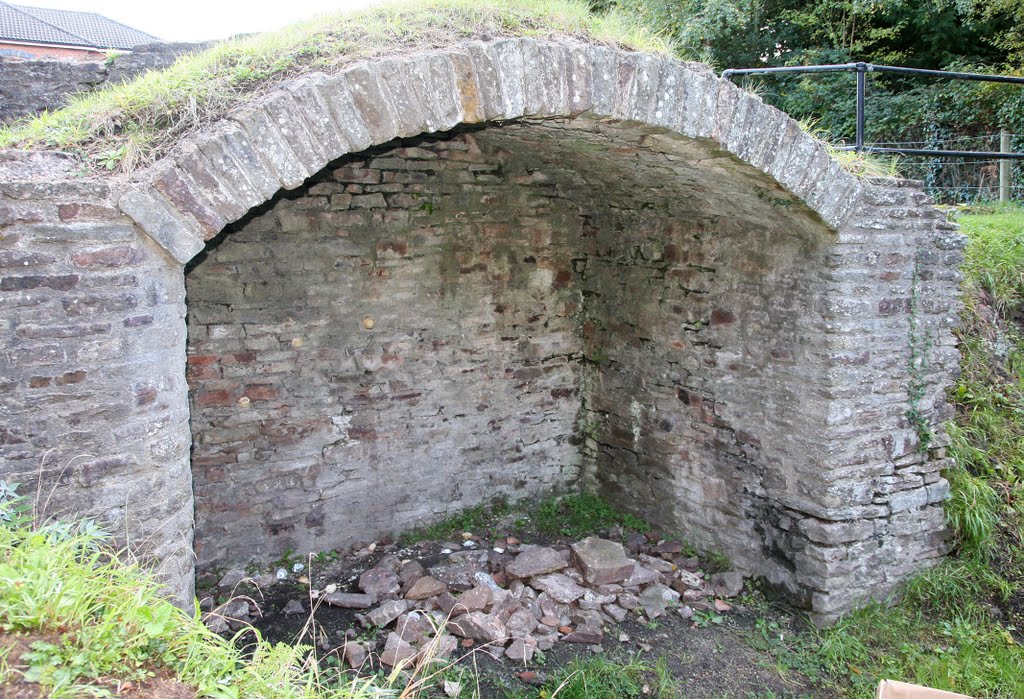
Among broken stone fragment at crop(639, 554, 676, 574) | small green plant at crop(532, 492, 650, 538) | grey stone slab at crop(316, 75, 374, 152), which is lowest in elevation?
broken stone fragment at crop(639, 554, 676, 574)

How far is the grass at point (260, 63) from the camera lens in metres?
3.13

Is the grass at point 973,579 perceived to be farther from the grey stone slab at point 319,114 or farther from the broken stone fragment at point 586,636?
the grey stone slab at point 319,114

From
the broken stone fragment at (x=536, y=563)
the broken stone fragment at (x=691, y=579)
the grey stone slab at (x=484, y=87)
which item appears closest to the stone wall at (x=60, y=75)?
the grey stone slab at (x=484, y=87)

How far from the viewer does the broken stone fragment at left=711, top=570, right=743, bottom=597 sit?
4887 mm

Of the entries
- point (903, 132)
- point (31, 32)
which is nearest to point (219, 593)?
point (903, 132)

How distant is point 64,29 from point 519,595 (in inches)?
1024

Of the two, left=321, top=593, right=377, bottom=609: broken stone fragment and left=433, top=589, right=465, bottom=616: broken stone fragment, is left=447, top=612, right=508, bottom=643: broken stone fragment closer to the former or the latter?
left=433, top=589, right=465, bottom=616: broken stone fragment

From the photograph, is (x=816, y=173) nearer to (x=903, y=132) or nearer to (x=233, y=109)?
(x=233, y=109)

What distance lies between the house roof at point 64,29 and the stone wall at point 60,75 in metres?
15.9

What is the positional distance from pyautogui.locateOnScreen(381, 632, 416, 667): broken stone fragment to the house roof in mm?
19393

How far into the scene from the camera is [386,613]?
4.42 metres

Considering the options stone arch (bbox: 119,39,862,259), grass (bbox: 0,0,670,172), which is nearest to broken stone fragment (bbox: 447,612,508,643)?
stone arch (bbox: 119,39,862,259)

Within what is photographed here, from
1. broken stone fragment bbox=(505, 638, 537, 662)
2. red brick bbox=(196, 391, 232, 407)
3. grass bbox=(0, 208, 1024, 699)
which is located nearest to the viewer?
grass bbox=(0, 208, 1024, 699)

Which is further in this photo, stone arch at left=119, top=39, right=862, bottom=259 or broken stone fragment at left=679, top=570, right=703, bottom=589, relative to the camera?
broken stone fragment at left=679, top=570, right=703, bottom=589
